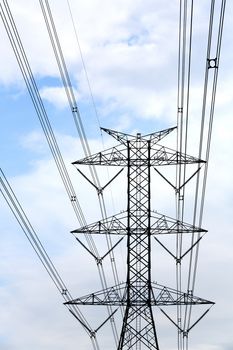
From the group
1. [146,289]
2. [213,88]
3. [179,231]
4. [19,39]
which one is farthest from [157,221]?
[19,39]

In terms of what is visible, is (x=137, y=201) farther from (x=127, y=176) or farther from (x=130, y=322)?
(x=130, y=322)

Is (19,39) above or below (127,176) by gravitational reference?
below

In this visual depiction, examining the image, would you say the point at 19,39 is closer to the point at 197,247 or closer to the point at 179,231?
the point at 179,231

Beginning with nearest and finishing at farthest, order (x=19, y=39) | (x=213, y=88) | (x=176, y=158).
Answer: (x=19, y=39), (x=213, y=88), (x=176, y=158)

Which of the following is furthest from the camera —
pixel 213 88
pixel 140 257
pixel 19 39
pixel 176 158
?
pixel 140 257

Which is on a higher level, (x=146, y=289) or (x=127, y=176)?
(x=127, y=176)

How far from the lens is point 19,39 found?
78.0ft

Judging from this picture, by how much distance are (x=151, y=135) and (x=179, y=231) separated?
217 inches

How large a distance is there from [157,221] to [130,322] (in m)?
6.01

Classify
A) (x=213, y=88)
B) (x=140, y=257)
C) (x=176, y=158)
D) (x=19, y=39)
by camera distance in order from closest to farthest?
(x=19, y=39) → (x=213, y=88) → (x=176, y=158) → (x=140, y=257)

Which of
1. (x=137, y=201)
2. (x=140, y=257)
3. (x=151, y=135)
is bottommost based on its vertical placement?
(x=140, y=257)

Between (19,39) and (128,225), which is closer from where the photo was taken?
(19,39)

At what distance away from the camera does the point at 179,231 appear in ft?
127

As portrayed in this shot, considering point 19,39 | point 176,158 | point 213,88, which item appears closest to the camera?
point 19,39
